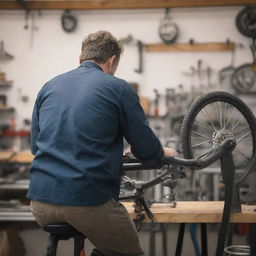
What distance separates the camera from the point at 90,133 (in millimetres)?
1420

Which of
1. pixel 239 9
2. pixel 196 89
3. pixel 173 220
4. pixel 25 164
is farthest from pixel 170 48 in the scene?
pixel 173 220

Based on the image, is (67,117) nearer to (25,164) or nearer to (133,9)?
(25,164)

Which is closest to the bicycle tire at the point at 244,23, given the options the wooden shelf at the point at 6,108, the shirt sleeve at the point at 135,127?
the wooden shelf at the point at 6,108

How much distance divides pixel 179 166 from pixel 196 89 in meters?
3.61

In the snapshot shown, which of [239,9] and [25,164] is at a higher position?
[239,9]

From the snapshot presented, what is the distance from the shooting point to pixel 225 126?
2.20 meters

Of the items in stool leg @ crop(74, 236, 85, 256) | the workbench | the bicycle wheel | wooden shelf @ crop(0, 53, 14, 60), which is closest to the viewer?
stool leg @ crop(74, 236, 85, 256)

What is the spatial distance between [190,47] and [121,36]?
3.19 feet

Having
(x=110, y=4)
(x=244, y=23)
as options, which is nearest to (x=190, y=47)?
(x=244, y=23)

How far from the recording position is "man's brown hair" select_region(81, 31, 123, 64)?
5.51 feet

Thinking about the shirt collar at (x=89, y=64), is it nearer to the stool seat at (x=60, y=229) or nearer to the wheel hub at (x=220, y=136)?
the stool seat at (x=60, y=229)

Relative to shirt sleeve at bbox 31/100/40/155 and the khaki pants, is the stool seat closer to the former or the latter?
the khaki pants

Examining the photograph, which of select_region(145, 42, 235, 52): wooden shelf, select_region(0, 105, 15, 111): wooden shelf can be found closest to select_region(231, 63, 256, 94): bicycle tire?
select_region(145, 42, 235, 52): wooden shelf

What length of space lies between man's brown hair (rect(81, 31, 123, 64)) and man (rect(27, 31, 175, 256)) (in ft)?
0.47
